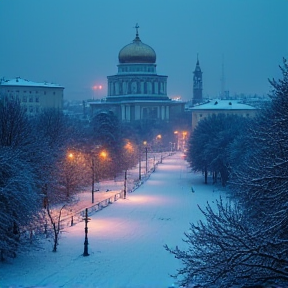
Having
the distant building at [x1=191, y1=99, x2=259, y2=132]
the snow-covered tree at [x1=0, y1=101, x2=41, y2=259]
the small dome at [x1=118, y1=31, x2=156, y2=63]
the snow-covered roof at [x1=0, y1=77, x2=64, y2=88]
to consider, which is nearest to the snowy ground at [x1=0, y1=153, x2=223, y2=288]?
the snow-covered tree at [x1=0, y1=101, x2=41, y2=259]

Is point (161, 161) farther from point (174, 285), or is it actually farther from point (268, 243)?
point (268, 243)

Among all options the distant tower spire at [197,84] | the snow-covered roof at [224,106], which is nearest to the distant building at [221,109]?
the snow-covered roof at [224,106]

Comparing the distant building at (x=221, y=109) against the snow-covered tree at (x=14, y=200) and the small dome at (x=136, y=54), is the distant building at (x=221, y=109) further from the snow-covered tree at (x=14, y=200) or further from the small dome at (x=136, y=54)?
the snow-covered tree at (x=14, y=200)

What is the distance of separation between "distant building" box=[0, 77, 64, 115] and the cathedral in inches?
320

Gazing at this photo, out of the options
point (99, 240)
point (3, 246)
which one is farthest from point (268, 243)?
point (99, 240)

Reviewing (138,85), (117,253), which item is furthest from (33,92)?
(117,253)

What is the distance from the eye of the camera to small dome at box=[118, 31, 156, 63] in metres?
85.6

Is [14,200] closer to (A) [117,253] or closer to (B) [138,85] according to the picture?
(A) [117,253]

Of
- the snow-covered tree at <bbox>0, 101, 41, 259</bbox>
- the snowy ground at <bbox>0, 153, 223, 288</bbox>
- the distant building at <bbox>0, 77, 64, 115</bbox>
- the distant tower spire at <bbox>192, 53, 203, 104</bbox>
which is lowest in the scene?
the snowy ground at <bbox>0, 153, 223, 288</bbox>

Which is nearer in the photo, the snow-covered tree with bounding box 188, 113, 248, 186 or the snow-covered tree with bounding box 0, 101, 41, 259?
the snow-covered tree with bounding box 0, 101, 41, 259

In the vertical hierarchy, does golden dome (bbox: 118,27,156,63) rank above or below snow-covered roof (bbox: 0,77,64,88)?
above

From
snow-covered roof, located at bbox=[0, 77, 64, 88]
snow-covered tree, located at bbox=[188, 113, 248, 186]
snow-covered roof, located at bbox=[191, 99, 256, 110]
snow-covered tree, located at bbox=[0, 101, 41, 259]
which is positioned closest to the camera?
snow-covered tree, located at bbox=[0, 101, 41, 259]

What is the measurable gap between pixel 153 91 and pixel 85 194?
5763cm

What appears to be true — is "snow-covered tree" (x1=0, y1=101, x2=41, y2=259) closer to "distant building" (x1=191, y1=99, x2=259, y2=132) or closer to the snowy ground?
the snowy ground
